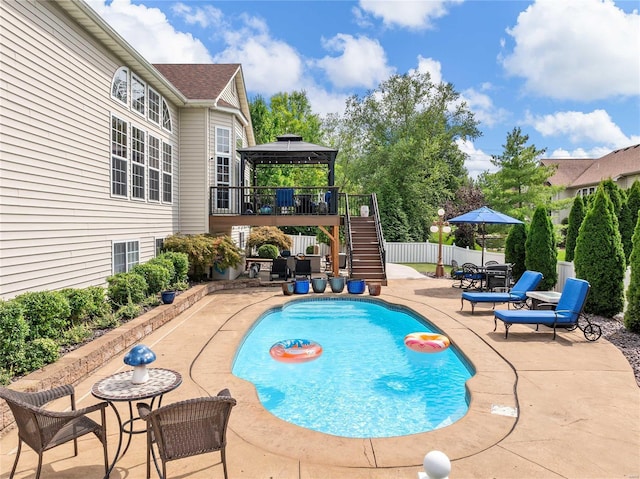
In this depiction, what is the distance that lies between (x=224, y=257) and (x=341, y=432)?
9670mm

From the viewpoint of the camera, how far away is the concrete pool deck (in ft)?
12.3

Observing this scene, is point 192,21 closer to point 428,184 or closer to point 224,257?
point 224,257

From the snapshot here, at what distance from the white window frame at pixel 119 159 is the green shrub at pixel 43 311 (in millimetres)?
4466

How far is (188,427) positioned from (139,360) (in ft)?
2.92

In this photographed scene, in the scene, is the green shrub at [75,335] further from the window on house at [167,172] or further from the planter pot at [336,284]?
the planter pot at [336,284]

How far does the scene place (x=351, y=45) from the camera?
22094 millimetres

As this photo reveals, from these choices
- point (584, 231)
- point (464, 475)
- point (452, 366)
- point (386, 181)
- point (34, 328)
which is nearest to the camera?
point (464, 475)

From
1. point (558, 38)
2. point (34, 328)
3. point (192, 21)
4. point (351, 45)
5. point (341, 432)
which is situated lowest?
point (341, 432)

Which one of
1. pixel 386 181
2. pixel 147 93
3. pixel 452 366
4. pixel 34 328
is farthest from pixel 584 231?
pixel 386 181

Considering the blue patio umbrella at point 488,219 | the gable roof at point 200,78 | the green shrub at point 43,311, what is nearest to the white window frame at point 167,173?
the gable roof at point 200,78

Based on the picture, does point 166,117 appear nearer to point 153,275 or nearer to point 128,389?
point 153,275

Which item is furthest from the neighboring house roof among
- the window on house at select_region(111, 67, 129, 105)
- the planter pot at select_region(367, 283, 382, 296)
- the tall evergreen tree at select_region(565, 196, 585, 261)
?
the window on house at select_region(111, 67, 129, 105)

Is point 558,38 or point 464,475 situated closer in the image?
point 464,475

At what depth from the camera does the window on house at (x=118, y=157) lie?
10102 mm
